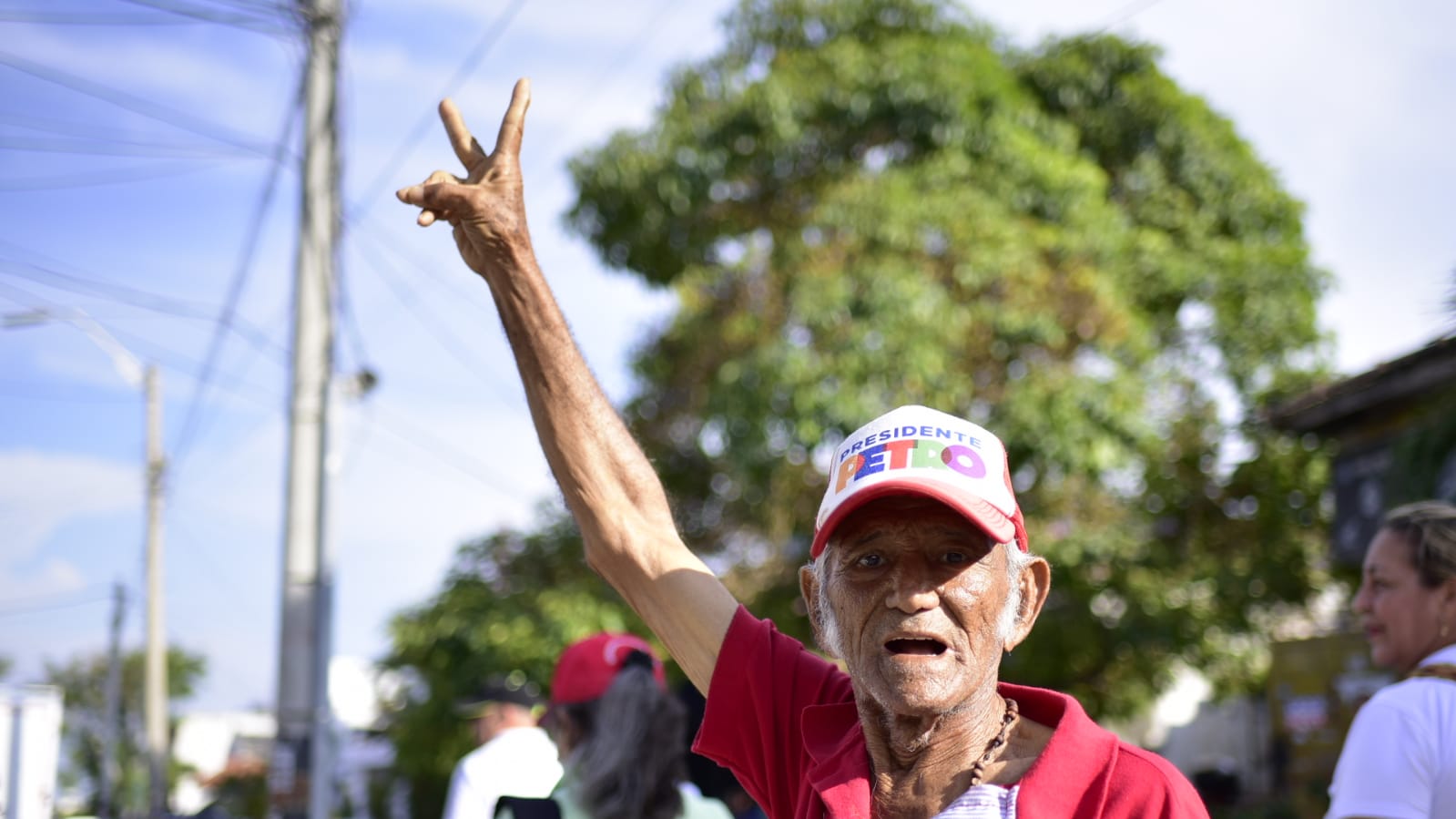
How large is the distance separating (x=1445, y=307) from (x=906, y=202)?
325 inches

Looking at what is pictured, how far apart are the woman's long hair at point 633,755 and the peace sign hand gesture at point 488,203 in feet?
3.62

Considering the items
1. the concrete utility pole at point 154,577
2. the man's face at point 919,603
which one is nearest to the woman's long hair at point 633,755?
the man's face at point 919,603

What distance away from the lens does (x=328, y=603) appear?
832 centimetres

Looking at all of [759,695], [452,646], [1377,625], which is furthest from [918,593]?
[452,646]

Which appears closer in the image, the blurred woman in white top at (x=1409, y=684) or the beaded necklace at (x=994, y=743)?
the beaded necklace at (x=994, y=743)

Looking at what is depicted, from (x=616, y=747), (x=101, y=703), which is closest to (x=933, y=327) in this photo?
(x=616, y=747)

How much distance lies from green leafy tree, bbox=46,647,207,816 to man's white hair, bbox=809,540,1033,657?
43.3 metres

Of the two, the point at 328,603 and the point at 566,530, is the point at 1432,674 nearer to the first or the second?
the point at 328,603

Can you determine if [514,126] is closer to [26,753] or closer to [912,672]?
[912,672]

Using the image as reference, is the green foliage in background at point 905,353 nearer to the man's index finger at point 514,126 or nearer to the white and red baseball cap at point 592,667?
the white and red baseball cap at point 592,667

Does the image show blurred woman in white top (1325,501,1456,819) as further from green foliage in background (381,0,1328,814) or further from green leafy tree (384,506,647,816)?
green leafy tree (384,506,647,816)

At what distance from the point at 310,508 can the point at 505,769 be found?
449 cm

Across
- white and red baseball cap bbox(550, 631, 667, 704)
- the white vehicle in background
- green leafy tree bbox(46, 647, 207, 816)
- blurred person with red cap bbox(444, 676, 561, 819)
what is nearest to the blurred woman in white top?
white and red baseball cap bbox(550, 631, 667, 704)

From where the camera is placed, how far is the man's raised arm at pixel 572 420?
7.94 feet
